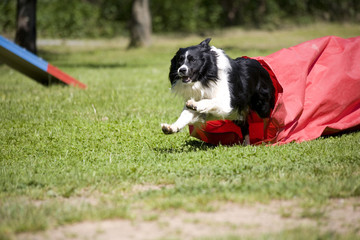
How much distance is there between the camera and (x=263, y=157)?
5492 millimetres

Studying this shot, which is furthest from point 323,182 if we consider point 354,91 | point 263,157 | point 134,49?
point 134,49

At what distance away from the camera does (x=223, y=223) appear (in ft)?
11.4

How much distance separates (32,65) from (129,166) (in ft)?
19.5

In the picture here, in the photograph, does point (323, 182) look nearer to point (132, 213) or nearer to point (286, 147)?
point (286, 147)

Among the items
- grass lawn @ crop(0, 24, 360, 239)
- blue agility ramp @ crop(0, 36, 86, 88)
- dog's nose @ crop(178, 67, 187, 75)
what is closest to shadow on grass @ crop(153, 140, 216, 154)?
grass lawn @ crop(0, 24, 360, 239)

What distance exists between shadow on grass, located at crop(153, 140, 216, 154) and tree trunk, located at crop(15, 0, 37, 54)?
1273 cm

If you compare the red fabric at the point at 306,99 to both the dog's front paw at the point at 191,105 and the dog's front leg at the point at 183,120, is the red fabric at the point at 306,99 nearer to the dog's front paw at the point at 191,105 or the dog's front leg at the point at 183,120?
the dog's front leg at the point at 183,120

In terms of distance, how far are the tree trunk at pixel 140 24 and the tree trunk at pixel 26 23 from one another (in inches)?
261

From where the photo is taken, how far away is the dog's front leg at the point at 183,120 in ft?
17.9

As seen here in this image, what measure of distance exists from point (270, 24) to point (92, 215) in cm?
3022

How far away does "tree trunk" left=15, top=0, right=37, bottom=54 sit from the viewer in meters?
17.4

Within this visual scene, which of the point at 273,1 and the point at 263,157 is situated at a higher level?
the point at 273,1

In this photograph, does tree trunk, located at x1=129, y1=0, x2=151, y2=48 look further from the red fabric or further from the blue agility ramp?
the red fabric

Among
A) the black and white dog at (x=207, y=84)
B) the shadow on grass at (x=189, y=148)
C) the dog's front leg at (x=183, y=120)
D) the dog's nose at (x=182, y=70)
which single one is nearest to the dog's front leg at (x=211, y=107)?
the black and white dog at (x=207, y=84)
